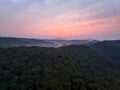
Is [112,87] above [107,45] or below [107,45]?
below

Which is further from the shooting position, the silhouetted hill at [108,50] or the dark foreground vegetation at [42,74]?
the silhouetted hill at [108,50]

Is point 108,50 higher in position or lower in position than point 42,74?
higher

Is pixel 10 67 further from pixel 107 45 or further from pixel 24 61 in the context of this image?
pixel 107 45

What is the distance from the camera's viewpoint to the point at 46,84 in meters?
25.5

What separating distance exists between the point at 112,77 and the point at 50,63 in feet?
34.7

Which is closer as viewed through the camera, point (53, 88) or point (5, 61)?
point (53, 88)

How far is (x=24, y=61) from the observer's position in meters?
33.7

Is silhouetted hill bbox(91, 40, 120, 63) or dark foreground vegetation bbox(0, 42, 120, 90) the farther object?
silhouetted hill bbox(91, 40, 120, 63)

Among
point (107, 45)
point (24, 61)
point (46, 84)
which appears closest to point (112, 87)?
point (46, 84)

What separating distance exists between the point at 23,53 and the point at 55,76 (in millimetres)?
11038

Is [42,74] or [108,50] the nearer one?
[42,74]

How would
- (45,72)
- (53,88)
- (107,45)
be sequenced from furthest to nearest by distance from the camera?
(107,45) < (45,72) < (53,88)

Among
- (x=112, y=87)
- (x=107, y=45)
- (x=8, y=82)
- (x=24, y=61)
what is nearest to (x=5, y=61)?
(x=24, y=61)

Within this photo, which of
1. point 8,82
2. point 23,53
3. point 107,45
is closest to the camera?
point 8,82
